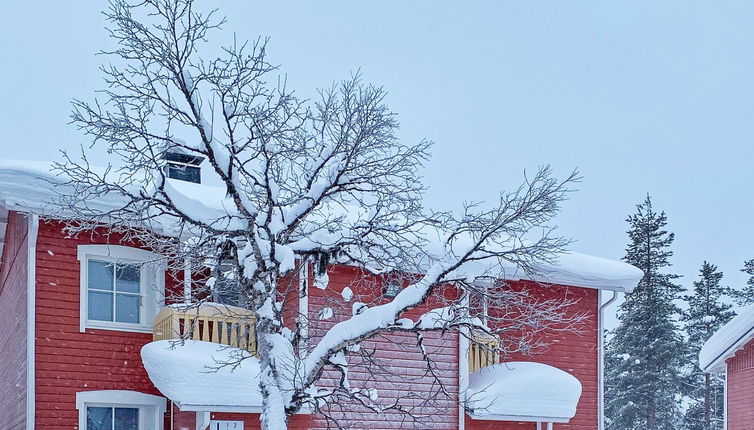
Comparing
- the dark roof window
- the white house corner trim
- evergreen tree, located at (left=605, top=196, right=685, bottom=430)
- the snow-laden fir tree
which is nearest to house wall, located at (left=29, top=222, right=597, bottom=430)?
the white house corner trim

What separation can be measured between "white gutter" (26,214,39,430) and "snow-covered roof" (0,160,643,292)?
1.12 ft

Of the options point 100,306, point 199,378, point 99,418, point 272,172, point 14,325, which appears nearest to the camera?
point 272,172

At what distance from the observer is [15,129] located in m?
138

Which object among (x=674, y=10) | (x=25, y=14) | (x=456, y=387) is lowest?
(x=456, y=387)

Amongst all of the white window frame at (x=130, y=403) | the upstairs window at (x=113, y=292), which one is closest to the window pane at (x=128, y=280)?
the upstairs window at (x=113, y=292)

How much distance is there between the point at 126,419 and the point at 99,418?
1.22 ft

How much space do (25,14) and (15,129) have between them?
28.6 meters

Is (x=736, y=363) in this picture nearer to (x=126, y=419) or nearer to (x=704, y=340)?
(x=704, y=340)

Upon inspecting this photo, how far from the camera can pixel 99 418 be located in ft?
37.8

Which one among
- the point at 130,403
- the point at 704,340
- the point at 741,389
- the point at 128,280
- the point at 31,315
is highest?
the point at 128,280

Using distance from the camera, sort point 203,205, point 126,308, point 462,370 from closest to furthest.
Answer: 1. point 203,205
2. point 126,308
3. point 462,370

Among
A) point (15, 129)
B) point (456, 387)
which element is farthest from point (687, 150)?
point (456, 387)

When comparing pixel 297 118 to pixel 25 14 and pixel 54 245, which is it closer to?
pixel 54 245

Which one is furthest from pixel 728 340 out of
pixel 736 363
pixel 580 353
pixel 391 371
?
pixel 391 371
